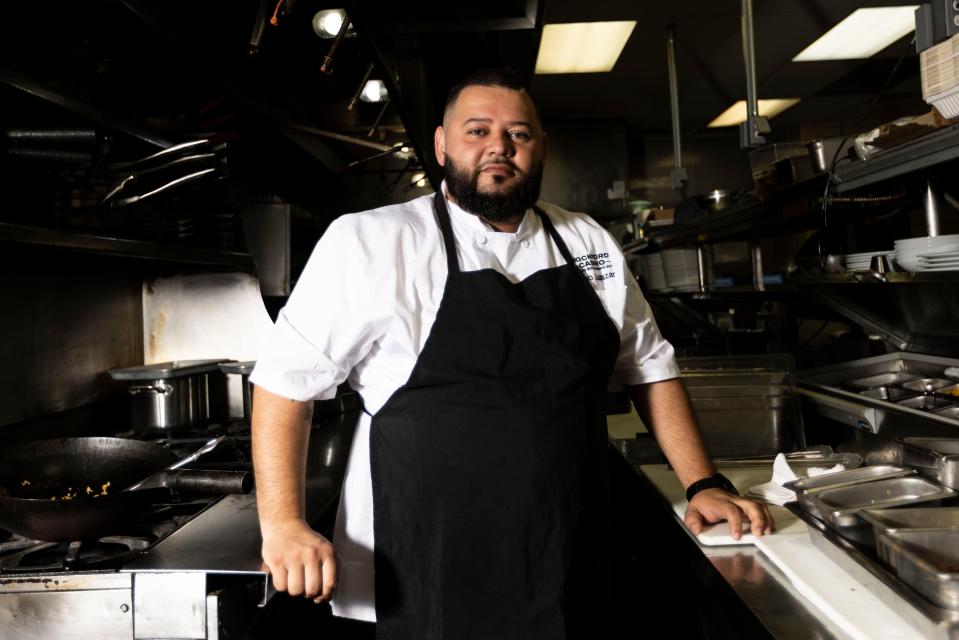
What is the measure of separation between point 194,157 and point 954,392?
250 cm

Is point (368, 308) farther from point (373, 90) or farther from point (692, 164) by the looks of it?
point (692, 164)

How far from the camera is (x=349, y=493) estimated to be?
1521 millimetres

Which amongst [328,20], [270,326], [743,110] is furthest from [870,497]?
[743,110]

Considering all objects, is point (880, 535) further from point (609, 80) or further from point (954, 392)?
point (609, 80)

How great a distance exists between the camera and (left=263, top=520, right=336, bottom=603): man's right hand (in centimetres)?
122

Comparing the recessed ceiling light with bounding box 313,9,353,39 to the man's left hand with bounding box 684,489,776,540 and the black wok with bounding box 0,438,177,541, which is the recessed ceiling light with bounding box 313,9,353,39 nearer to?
the black wok with bounding box 0,438,177,541

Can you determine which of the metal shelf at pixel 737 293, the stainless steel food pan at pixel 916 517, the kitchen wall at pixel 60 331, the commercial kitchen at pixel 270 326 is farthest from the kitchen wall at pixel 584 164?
the stainless steel food pan at pixel 916 517

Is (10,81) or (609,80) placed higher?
(609,80)

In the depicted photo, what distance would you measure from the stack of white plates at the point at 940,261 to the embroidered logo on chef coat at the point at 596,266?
0.87 metres

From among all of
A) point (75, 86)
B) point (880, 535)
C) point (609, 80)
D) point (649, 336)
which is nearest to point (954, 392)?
point (649, 336)

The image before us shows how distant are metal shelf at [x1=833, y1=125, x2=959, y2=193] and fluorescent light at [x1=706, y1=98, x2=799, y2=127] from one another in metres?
4.98

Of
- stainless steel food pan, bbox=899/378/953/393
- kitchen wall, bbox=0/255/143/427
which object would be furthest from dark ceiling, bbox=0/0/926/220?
stainless steel food pan, bbox=899/378/953/393

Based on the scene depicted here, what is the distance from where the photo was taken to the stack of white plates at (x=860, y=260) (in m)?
2.15

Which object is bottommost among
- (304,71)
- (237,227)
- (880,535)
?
(880,535)
